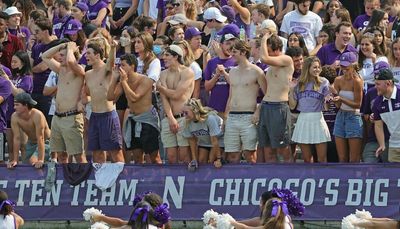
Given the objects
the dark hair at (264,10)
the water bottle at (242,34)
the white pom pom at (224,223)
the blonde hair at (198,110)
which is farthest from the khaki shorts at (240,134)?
the white pom pom at (224,223)

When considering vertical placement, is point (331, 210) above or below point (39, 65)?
below

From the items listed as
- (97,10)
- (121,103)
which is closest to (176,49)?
(121,103)

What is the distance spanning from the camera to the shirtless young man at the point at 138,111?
58.9ft

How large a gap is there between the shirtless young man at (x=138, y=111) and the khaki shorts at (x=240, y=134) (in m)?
1.09

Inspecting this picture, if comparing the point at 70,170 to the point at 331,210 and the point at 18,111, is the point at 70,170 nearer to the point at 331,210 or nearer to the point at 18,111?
the point at 18,111

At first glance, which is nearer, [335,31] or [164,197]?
[164,197]

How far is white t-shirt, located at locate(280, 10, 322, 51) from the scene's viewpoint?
20203mm

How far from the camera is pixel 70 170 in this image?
1766 centimetres

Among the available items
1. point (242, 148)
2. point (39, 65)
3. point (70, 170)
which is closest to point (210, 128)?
point (242, 148)

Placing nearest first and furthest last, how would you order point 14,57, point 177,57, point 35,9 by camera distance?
point 177,57 → point 14,57 → point 35,9

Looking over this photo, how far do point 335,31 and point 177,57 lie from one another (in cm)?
232

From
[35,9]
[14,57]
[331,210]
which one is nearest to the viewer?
[331,210]

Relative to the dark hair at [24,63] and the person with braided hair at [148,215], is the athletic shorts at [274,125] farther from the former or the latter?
the dark hair at [24,63]

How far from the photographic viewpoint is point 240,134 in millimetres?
17469
